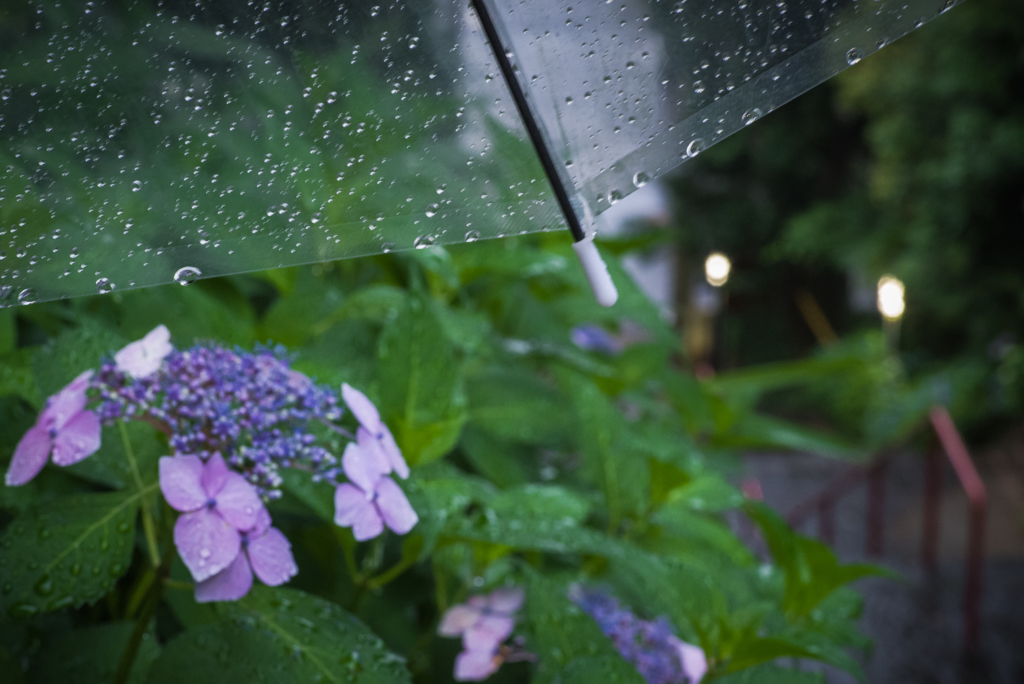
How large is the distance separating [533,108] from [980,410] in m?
7.36

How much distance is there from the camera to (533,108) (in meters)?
0.46

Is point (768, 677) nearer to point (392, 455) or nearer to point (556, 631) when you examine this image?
point (556, 631)

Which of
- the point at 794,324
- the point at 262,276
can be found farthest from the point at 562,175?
the point at 794,324

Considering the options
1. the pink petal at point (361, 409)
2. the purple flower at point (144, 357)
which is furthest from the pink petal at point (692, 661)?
the purple flower at point (144, 357)

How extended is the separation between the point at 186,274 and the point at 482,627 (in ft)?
1.26

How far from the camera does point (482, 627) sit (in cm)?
63

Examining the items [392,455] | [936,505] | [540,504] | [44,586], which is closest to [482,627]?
[540,504]

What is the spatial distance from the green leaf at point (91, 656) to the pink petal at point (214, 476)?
16cm

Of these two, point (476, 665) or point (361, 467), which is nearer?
point (361, 467)

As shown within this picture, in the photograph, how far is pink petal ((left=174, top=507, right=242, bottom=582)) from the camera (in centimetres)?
42

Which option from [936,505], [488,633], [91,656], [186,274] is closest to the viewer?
[186,274]

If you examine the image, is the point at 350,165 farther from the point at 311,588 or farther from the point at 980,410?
the point at 980,410

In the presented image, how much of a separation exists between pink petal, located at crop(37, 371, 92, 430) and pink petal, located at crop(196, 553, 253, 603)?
0.45 feet

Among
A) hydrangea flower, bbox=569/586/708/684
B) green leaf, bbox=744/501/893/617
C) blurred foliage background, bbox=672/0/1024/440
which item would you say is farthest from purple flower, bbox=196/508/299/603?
blurred foliage background, bbox=672/0/1024/440
